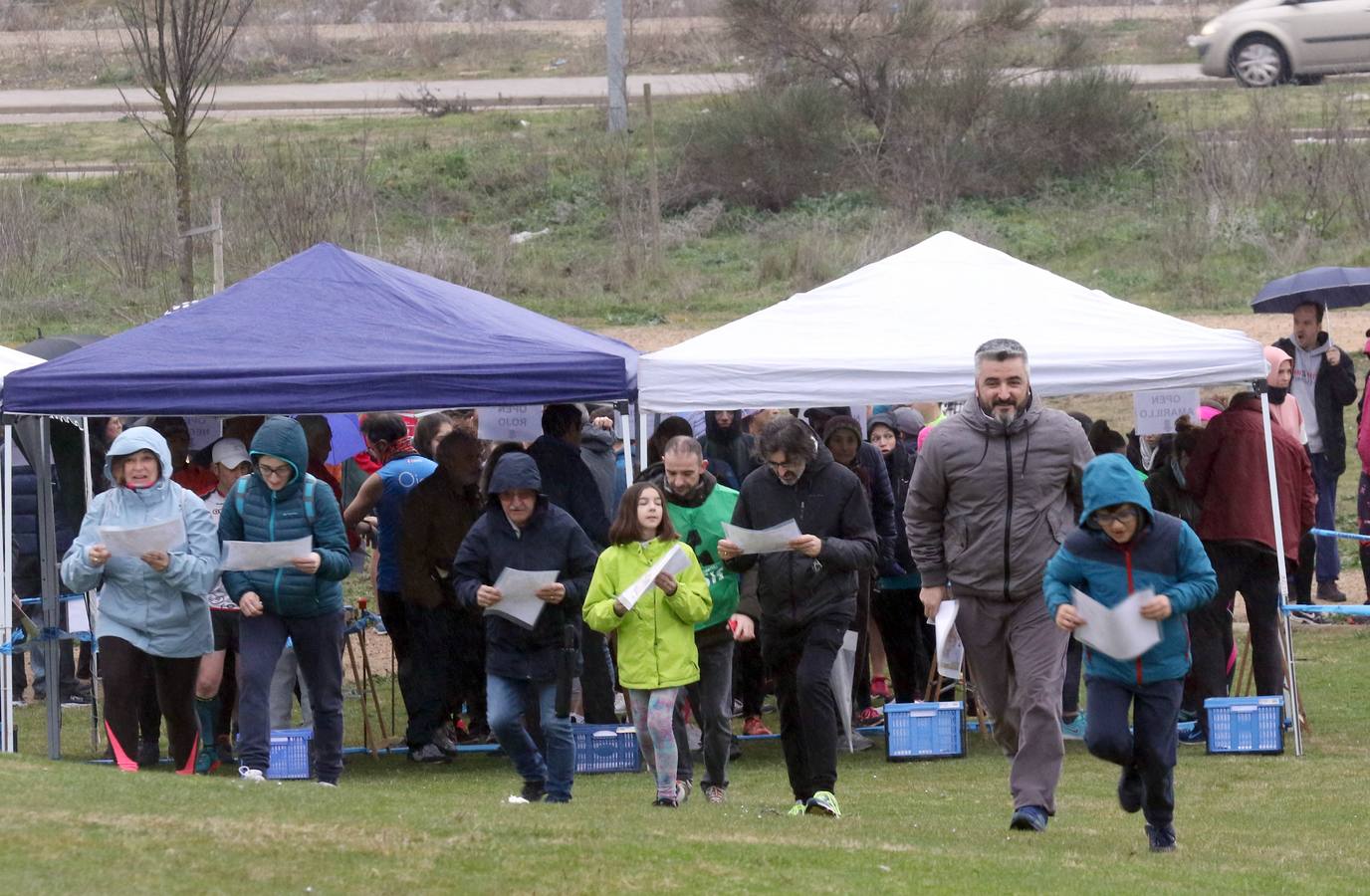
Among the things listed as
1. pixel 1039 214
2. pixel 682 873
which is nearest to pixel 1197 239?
pixel 1039 214

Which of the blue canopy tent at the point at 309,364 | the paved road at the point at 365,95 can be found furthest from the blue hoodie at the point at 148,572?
the paved road at the point at 365,95

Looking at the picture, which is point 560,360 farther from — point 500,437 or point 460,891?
point 460,891

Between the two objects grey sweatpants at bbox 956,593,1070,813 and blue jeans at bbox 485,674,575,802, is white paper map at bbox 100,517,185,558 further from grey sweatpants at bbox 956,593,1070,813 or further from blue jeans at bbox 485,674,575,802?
grey sweatpants at bbox 956,593,1070,813

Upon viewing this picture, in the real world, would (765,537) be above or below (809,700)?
above

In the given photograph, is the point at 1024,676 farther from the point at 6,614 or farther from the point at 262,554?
the point at 6,614

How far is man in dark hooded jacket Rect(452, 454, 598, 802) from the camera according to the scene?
8.82 m

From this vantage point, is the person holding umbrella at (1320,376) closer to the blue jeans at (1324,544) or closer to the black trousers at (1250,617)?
the blue jeans at (1324,544)

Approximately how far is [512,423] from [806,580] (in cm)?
379

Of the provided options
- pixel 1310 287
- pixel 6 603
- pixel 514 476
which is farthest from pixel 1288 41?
pixel 514 476

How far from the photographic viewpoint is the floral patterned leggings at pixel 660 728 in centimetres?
869

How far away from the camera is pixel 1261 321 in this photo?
24047mm

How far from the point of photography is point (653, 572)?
8.52 m

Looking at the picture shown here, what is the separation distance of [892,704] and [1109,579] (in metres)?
3.85

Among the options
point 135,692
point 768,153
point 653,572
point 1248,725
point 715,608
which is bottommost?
point 1248,725
